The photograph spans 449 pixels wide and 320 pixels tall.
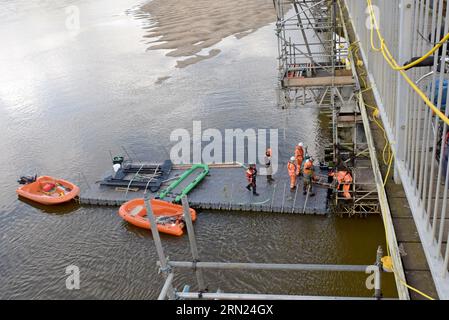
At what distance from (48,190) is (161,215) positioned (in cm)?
669

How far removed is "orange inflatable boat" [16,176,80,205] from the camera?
20547mm

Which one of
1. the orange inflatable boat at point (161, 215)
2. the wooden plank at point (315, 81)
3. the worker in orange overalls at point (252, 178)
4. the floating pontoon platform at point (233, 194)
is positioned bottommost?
the orange inflatable boat at point (161, 215)

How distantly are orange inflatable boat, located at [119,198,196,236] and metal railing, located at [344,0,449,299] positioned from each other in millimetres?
12036

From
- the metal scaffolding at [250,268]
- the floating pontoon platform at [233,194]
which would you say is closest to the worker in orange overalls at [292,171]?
the floating pontoon platform at [233,194]

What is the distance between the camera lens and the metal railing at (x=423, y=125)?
3.75 meters

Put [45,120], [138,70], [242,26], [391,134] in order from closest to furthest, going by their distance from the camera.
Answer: [391,134] < [45,120] < [138,70] < [242,26]

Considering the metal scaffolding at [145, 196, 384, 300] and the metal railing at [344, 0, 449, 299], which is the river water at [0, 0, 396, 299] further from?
the metal railing at [344, 0, 449, 299]

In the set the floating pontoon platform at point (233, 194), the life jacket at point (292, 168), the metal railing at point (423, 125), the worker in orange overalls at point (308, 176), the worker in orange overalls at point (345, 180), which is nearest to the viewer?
the metal railing at point (423, 125)

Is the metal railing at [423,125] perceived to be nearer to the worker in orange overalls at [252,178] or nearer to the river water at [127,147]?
the river water at [127,147]

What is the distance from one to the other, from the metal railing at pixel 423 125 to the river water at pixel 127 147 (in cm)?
954

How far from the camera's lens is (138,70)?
38000 millimetres
